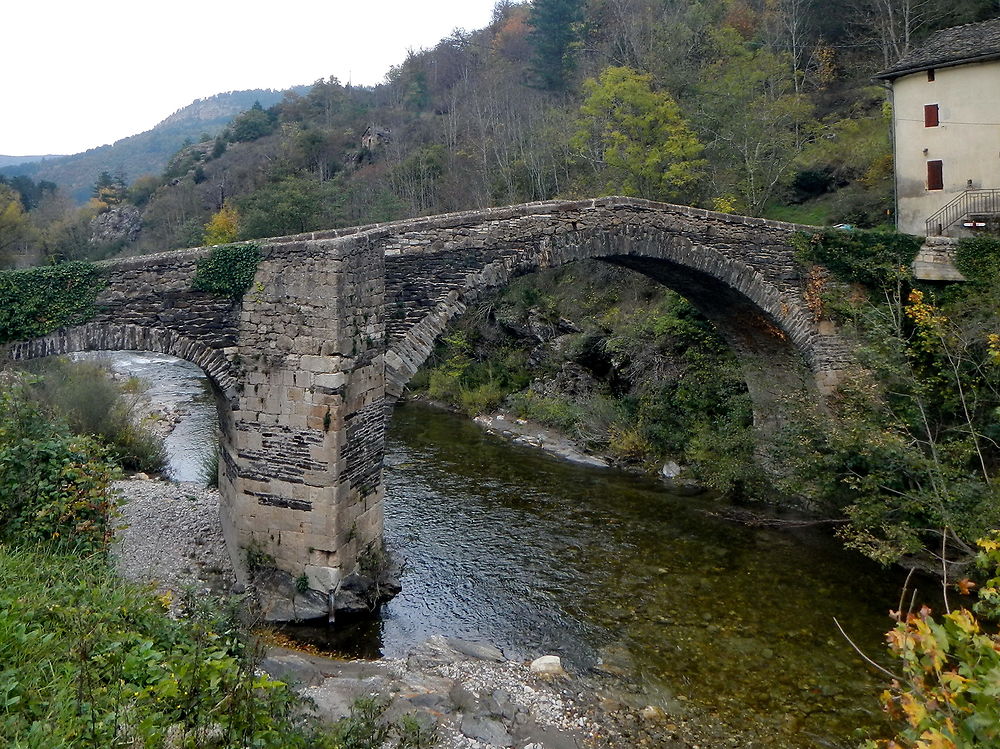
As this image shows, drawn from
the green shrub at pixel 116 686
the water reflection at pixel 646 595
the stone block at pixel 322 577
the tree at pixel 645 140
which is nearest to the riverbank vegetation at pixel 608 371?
the water reflection at pixel 646 595

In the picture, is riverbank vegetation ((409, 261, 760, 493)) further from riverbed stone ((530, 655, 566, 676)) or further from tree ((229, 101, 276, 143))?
tree ((229, 101, 276, 143))

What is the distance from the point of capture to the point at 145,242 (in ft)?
138

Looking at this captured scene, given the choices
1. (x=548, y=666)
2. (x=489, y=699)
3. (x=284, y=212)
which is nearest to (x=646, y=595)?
(x=548, y=666)

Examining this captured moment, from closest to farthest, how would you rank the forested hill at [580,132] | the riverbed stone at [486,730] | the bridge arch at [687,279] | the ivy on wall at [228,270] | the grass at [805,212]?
the riverbed stone at [486,730] → the ivy on wall at [228,270] → the bridge arch at [687,279] → the forested hill at [580,132] → the grass at [805,212]

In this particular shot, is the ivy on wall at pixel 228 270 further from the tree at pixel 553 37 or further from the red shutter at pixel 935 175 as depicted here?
the tree at pixel 553 37

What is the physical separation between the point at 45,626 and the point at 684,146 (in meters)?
18.3

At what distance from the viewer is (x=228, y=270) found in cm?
877

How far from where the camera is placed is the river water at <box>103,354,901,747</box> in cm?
782

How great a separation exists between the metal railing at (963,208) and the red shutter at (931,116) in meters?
1.64

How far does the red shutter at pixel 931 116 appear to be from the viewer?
14.9m

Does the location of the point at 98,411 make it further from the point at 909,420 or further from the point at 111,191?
the point at 111,191

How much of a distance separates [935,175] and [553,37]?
2678 cm

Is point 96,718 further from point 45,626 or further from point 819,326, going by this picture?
point 819,326

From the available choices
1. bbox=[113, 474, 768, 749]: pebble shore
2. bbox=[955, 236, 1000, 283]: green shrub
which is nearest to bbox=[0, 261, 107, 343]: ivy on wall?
bbox=[113, 474, 768, 749]: pebble shore
